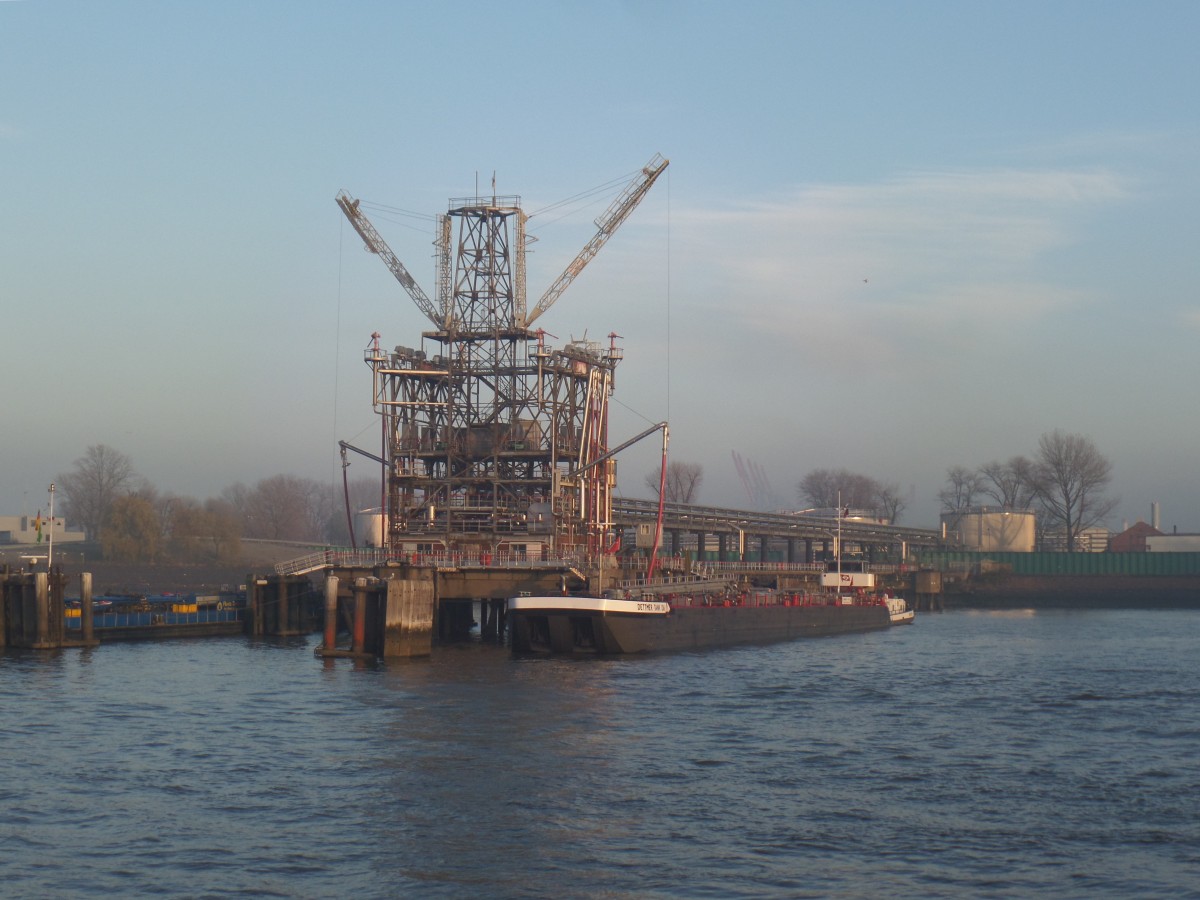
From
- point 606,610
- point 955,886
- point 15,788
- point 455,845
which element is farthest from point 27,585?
point 955,886

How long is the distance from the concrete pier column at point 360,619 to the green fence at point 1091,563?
98524mm

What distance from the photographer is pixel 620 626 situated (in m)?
62.3

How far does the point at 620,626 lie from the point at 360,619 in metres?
12.2

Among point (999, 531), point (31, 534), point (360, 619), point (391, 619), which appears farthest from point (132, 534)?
point (999, 531)

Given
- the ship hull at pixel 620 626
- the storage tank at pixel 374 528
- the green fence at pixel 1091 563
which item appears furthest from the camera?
the green fence at pixel 1091 563

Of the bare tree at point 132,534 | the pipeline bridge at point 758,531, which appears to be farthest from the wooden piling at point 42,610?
the bare tree at point 132,534

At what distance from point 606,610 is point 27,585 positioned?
87.2 ft

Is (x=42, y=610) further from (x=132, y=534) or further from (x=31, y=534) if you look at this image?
(x=31, y=534)

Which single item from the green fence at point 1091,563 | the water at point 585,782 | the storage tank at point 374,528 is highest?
the storage tank at point 374,528

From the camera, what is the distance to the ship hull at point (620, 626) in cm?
6147

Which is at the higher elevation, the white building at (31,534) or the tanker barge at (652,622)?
the white building at (31,534)

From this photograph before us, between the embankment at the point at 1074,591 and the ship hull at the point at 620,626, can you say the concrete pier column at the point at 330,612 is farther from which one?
the embankment at the point at 1074,591

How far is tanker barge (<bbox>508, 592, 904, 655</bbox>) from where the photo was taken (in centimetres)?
6159

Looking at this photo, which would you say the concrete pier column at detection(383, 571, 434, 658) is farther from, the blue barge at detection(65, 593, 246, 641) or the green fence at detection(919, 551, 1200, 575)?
the green fence at detection(919, 551, 1200, 575)
